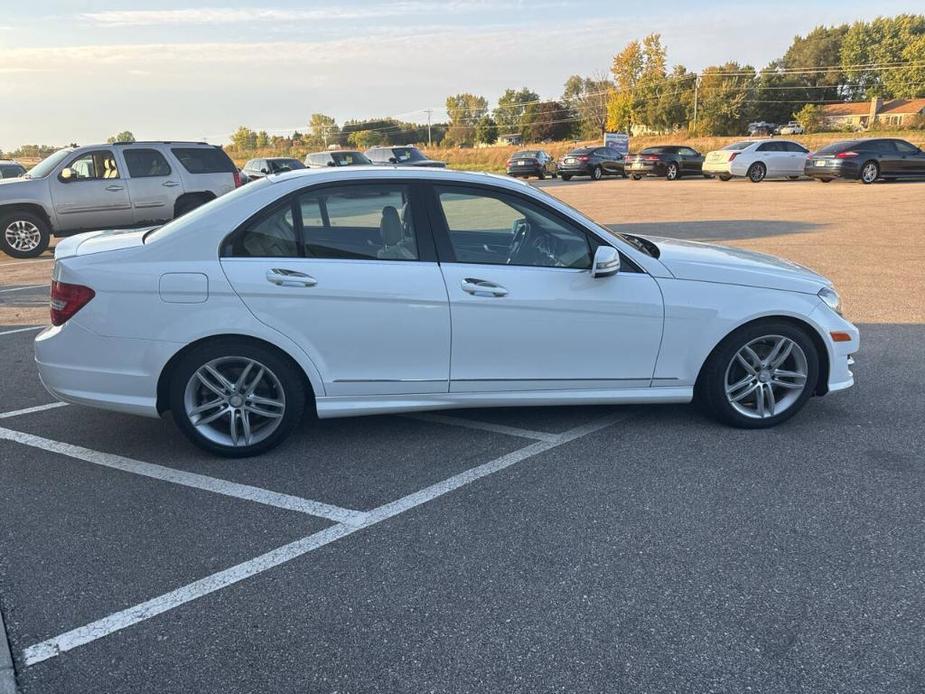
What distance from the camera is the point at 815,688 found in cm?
236

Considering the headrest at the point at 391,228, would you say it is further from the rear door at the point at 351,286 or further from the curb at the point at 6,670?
the curb at the point at 6,670

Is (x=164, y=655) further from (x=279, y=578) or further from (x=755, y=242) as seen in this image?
(x=755, y=242)

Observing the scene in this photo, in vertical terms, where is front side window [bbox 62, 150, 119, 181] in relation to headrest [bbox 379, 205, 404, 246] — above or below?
above

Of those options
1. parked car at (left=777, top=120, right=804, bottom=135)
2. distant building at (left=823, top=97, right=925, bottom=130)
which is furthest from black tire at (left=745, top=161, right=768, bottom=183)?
distant building at (left=823, top=97, right=925, bottom=130)

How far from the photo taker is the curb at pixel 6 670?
7.87 ft

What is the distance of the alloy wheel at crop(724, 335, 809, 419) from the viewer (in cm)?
440

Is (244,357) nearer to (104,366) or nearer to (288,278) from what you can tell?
(288,278)

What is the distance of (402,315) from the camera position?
4.00 metres

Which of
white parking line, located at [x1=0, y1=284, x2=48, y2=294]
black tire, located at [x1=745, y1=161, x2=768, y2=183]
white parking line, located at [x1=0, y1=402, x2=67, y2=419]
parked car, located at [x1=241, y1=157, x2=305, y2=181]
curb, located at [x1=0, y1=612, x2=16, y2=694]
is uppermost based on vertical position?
parked car, located at [x1=241, y1=157, x2=305, y2=181]

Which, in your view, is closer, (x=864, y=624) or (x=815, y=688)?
(x=815, y=688)

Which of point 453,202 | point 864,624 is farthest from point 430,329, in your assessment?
point 864,624

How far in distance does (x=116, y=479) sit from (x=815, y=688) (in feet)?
11.6

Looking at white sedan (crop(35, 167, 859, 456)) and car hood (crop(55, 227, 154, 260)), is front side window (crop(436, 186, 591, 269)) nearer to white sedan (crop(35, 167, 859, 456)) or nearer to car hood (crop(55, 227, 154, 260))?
white sedan (crop(35, 167, 859, 456))

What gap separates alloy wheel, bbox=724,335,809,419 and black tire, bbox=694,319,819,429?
0.02 m
